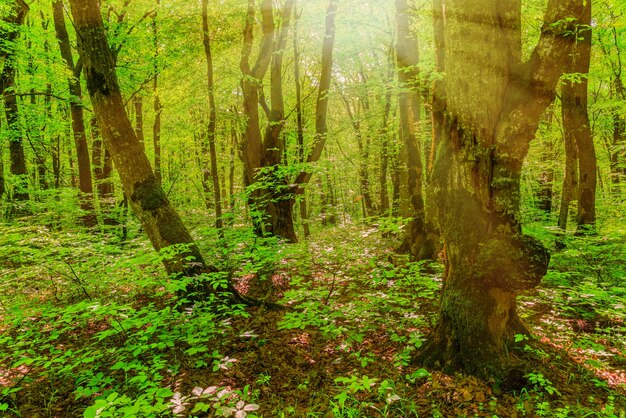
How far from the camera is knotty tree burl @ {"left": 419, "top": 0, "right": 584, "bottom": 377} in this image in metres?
3.50

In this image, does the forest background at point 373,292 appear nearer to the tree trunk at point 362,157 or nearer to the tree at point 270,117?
the tree at point 270,117

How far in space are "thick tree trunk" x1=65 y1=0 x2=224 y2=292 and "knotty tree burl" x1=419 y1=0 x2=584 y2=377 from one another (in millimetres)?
3945

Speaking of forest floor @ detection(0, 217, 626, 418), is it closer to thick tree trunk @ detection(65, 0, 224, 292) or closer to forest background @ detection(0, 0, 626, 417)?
forest background @ detection(0, 0, 626, 417)

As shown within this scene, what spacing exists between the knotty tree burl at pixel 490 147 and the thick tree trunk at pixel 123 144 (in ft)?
12.9

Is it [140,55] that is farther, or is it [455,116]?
[140,55]

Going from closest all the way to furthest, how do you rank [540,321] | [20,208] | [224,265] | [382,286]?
1. [540,321]
2. [224,265]
3. [382,286]
4. [20,208]

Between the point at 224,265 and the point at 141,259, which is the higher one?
the point at 141,259

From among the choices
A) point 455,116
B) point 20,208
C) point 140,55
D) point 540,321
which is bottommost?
point 540,321

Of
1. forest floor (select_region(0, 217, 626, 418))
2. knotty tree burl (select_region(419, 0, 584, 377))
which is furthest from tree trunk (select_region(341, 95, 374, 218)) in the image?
knotty tree burl (select_region(419, 0, 584, 377))

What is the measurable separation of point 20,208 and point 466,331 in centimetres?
1321

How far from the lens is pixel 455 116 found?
3713 mm

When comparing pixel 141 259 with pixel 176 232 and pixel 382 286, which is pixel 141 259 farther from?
pixel 382 286

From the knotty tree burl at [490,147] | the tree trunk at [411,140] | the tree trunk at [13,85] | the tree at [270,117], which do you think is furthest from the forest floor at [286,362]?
the tree trunk at [13,85]

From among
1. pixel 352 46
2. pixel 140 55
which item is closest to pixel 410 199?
pixel 352 46
